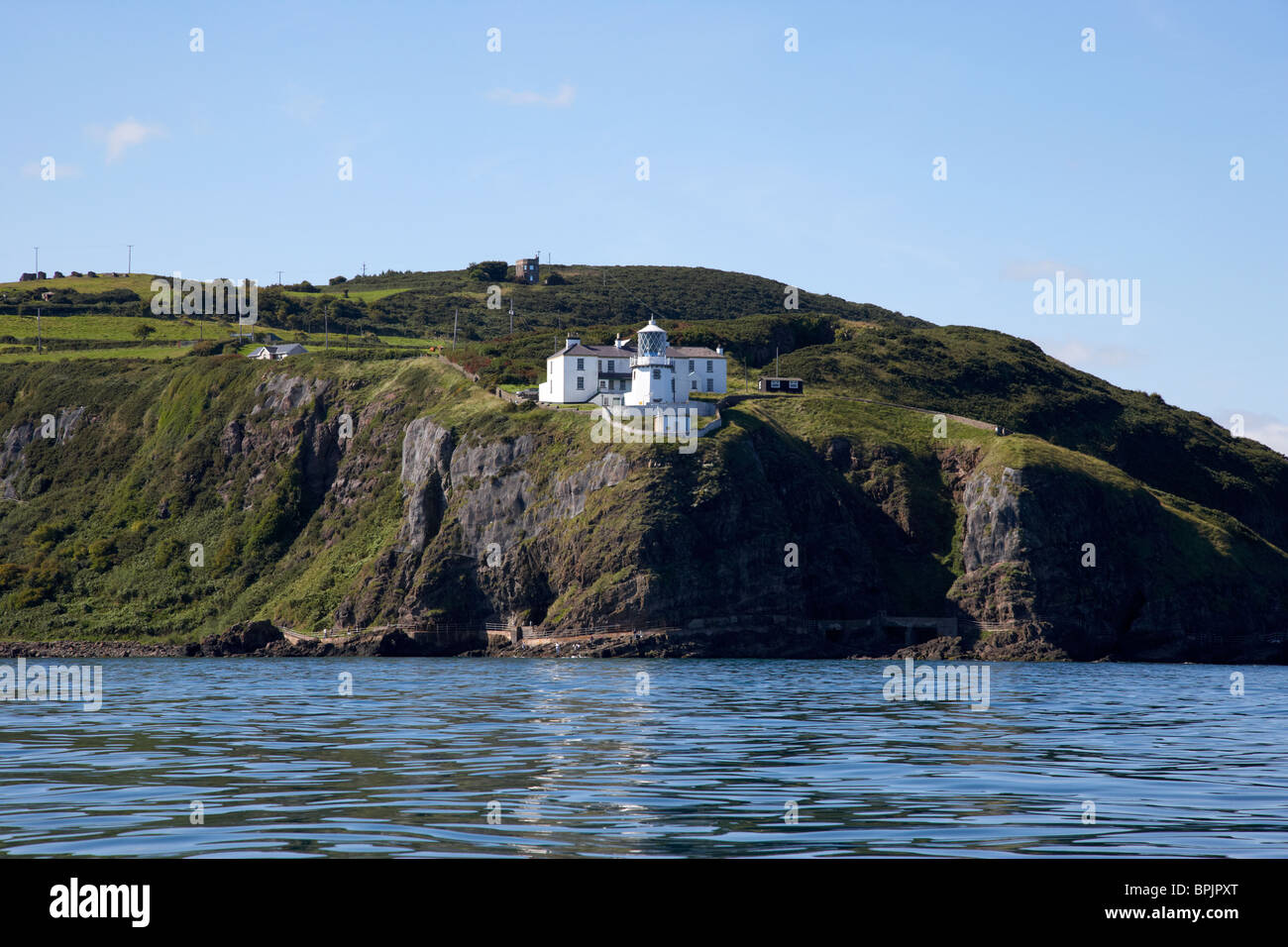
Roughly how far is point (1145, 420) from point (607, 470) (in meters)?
91.8

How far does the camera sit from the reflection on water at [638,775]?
18969 millimetres

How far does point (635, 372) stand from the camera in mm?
132375

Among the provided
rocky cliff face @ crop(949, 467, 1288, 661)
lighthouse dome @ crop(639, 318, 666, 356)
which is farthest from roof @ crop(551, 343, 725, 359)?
rocky cliff face @ crop(949, 467, 1288, 661)

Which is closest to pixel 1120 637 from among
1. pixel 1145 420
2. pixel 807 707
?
pixel 1145 420

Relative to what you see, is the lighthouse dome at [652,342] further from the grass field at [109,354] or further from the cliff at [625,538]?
the grass field at [109,354]

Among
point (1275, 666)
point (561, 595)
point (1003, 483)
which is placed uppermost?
point (1003, 483)

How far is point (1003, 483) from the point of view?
126 m

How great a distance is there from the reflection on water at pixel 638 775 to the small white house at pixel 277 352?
122m

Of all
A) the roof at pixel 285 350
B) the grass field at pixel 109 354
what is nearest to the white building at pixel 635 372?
the roof at pixel 285 350

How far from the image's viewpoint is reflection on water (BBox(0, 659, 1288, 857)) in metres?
19.0

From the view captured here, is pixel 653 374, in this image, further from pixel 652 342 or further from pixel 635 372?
pixel 652 342

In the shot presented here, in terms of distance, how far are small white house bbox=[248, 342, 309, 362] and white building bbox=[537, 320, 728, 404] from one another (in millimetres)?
49618

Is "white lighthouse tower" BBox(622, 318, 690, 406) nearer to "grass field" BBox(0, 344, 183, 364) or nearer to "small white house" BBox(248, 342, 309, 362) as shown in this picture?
"small white house" BBox(248, 342, 309, 362)
